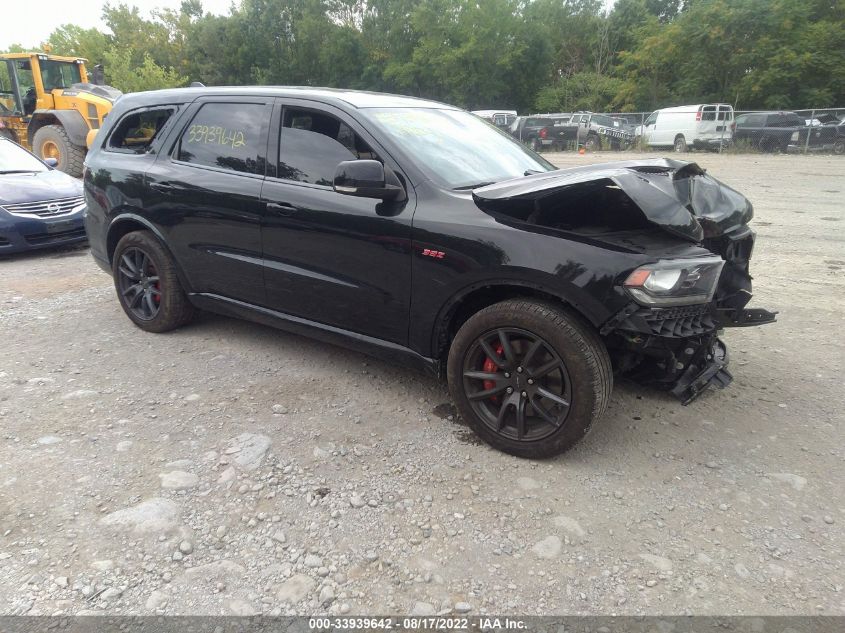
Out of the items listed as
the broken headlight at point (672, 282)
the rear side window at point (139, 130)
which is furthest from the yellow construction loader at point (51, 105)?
the broken headlight at point (672, 282)

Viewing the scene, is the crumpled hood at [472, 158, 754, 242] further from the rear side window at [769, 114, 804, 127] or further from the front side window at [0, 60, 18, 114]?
the rear side window at [769, 114, 804, 127]

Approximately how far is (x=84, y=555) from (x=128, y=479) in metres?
0.51

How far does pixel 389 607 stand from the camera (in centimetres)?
211

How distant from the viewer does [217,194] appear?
12.7ft

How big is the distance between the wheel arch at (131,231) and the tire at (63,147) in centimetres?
1030

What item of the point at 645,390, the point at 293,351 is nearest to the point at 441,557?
the point at 645,390

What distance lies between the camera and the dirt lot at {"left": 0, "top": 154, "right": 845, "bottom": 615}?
2.17m

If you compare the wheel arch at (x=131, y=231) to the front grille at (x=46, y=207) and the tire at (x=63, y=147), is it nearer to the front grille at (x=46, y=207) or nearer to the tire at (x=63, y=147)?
the front grille at (x=46, y=207)

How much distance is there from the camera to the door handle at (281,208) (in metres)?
3.54

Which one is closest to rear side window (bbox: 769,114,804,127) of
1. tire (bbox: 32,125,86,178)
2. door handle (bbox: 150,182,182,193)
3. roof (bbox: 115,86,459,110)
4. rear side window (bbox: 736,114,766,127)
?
rear side window (bbox: 736,114,766,127)

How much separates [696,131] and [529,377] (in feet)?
83.3

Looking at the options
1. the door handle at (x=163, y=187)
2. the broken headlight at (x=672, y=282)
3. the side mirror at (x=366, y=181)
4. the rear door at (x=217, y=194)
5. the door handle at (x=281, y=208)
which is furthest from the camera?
the door handle at (x=163, y=187)

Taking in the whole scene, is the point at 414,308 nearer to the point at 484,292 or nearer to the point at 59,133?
the point at 484,292

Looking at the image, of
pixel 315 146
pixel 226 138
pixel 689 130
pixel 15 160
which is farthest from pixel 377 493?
pixel 689 130
